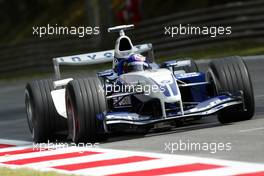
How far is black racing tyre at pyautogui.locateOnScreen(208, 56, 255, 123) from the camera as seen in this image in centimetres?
1239

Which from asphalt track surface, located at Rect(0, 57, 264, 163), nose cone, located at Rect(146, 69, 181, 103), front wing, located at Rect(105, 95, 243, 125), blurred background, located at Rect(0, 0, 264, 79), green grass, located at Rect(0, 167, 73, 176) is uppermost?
blurred background, located at Rect(0, 0, 264, 79)

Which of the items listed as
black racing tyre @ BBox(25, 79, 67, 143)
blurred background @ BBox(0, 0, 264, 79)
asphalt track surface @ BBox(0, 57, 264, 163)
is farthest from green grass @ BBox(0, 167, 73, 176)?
blurred background @ BBox(0, 0, 264, 79)

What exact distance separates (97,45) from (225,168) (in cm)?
2320

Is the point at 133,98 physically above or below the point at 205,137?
above

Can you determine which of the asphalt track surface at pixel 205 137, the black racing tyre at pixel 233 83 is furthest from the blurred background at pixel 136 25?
the black racing tyre at pixel 233 83

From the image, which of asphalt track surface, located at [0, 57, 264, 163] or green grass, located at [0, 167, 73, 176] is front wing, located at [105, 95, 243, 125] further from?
green grass, located at [0, 167, 73, 176]

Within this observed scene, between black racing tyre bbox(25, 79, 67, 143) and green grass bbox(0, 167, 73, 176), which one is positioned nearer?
green grass bbox(0, 167, 73, 176)

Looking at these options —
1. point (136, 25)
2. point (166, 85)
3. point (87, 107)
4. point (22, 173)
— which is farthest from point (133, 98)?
point (136, 25)

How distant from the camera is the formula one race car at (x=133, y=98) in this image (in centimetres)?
1188

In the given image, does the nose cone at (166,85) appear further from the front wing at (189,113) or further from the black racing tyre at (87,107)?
the black racing tyre at (87,107)

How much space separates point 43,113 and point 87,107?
130 cm

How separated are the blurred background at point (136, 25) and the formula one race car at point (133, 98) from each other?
39.7ft

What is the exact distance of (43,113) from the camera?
13.0 metres

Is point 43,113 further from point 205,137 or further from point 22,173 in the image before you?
point 22,173
